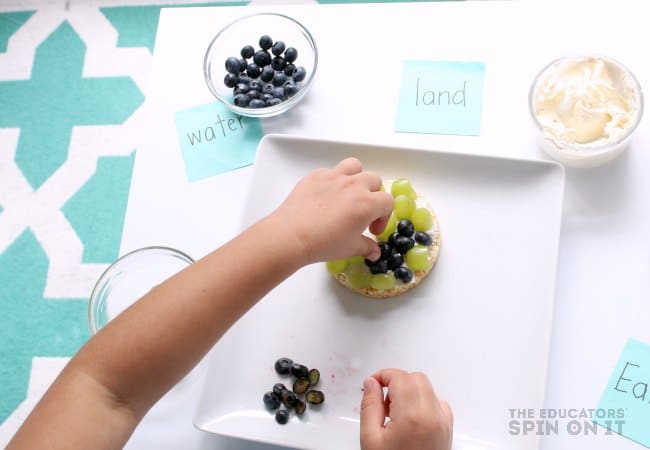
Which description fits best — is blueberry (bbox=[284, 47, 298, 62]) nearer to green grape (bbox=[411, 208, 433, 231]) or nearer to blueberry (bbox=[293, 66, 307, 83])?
blueberry (bbox=[293, 66, 307, 83])

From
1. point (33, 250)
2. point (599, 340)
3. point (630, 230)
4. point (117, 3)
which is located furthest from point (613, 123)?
point (117, 3)

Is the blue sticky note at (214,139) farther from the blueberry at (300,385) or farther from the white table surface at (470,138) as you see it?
the blueberry at (300,385)

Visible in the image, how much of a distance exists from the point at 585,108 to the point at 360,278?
363 mm

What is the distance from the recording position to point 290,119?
95 centimetres

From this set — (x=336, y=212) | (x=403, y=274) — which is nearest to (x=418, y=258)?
(x=403, y=274)

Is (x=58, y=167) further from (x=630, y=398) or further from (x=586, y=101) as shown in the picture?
(x=630, y=398)

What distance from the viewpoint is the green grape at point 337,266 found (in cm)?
78

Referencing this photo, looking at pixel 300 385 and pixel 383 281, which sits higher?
pixel 383 281

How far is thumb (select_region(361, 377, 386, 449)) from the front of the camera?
655 mm

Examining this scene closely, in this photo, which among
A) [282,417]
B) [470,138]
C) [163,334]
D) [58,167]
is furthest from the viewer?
[58,167]

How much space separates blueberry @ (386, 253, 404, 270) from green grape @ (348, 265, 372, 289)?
1.1 inches

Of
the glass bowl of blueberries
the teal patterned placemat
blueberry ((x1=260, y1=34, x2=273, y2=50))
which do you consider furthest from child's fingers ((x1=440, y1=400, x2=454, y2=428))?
the teal patterned placemat

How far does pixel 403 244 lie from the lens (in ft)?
2.59

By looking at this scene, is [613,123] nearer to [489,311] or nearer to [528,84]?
[528,84]
